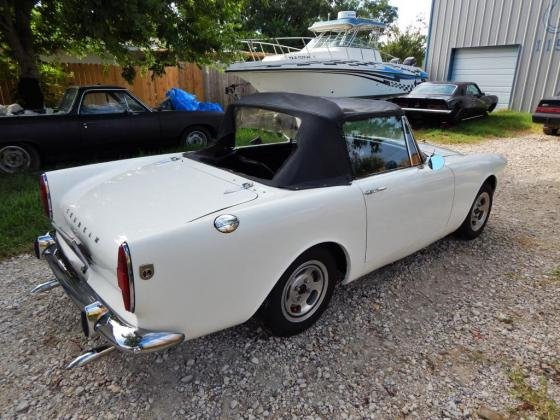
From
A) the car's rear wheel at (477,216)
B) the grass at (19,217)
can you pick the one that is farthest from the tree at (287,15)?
the car's rear wheel at (477,216)

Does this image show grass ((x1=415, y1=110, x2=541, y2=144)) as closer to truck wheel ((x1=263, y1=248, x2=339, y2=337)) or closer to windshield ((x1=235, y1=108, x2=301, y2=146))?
windshield ((x1=235, y1=108, x2=301, y2=146))

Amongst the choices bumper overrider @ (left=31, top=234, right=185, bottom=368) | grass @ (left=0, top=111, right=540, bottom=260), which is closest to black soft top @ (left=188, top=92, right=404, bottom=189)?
grass @ (left=0, top=111, right=540, bottom=260)

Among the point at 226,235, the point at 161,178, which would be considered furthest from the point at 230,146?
the point at 226,235

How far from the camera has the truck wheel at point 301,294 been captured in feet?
8.21

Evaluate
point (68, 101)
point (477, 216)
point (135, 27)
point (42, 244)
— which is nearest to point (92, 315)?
point (42, 244)

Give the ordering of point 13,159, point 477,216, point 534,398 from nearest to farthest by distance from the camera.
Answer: point 534,398 → point 477,216 → point 13,159

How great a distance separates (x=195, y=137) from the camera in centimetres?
823

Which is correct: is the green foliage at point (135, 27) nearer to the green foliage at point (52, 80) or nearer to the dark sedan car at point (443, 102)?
the green foliage at point (52, 80)

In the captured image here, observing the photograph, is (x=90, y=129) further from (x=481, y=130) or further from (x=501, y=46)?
(x=501, y=46)

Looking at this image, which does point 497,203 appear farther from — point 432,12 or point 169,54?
point 432,12

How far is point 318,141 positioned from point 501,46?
15661mm

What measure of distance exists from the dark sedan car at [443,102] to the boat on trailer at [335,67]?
139cm

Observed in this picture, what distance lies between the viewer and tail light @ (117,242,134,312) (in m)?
1.83

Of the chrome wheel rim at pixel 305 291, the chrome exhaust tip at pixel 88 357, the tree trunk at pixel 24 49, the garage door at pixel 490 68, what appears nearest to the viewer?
the chrome exhaust tip at pixel 88 357
